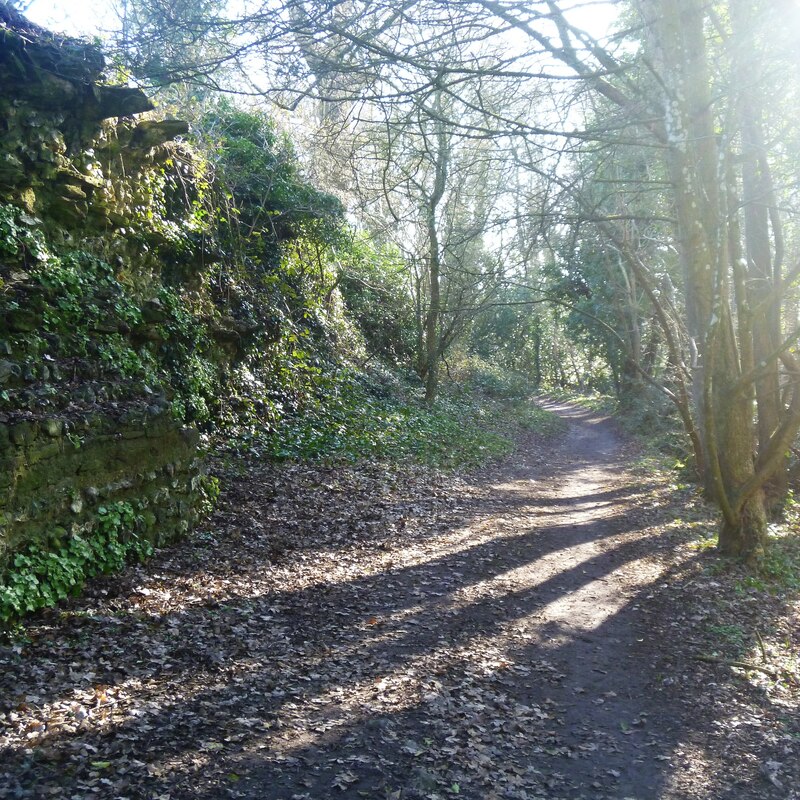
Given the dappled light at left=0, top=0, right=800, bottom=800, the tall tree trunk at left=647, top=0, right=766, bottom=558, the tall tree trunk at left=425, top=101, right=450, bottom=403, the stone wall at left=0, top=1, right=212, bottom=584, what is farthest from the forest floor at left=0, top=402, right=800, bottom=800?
the tall tree trunk at left=425, top=101, right=450, bottom=403

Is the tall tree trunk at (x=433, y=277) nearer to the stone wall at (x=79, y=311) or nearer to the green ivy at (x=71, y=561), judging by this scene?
the stone wall at (x=79, y=311)

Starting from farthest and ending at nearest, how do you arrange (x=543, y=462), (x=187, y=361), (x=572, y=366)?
(x=572, y=366) < (x=543, y=462) < (x=187, y=361)

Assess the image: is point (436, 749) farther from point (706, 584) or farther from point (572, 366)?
point (572, 366)

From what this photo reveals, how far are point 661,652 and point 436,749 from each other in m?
2.86

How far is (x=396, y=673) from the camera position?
554 centimetres

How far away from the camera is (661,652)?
6.24 metres

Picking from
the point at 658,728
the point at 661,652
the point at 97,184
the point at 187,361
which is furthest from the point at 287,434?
the point at 658,728

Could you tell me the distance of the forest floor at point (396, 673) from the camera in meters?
4.12

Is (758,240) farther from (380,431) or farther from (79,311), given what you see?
(79,311)

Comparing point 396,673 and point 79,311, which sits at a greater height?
point 79,311

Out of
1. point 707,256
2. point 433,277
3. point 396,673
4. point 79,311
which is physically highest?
point 433,277

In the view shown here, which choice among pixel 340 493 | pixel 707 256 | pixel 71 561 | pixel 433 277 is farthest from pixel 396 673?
pixel 433 277

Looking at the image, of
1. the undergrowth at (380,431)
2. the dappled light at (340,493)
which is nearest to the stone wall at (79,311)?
the dappled light at (340,493)

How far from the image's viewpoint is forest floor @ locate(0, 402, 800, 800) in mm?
4121
